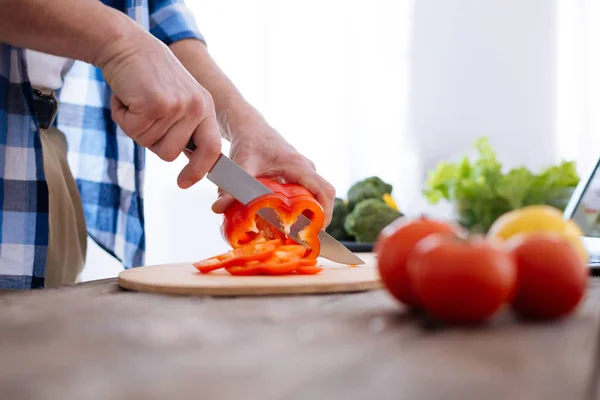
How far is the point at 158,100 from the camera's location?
1147mm

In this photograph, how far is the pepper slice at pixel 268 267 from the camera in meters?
1.18

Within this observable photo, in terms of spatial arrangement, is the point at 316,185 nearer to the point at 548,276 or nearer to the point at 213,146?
the point at 213,146

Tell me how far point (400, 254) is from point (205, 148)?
1.90ft

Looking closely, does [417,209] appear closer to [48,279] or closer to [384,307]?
[48,279]

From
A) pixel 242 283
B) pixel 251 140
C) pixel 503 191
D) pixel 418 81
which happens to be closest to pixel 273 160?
pixel 251 140

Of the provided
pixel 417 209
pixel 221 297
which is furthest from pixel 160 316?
pixel 417 209

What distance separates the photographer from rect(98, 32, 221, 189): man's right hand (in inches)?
45.2

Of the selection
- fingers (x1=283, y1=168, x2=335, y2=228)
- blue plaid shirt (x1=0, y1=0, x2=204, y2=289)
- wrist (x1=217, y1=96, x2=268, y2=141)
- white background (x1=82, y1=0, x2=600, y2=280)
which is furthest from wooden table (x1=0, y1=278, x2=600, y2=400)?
white background (x1=82, y1=0, x2=600, y2=280)

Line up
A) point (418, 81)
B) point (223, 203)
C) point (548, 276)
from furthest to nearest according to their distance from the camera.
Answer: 1. point (418, 81)
2. point (223, 203)
3. point (548, 276)

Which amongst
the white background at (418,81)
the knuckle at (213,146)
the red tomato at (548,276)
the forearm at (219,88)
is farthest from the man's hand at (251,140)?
the white background at (418,81)

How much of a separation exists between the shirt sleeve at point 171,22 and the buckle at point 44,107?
0.33 meters

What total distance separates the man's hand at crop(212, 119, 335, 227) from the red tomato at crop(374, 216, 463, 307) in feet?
2.31

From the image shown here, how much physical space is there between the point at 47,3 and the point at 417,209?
3.02 meters

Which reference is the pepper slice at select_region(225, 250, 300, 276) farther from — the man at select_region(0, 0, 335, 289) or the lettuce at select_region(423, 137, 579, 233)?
the lettuce at select_region(423, 137, 579, 233)
